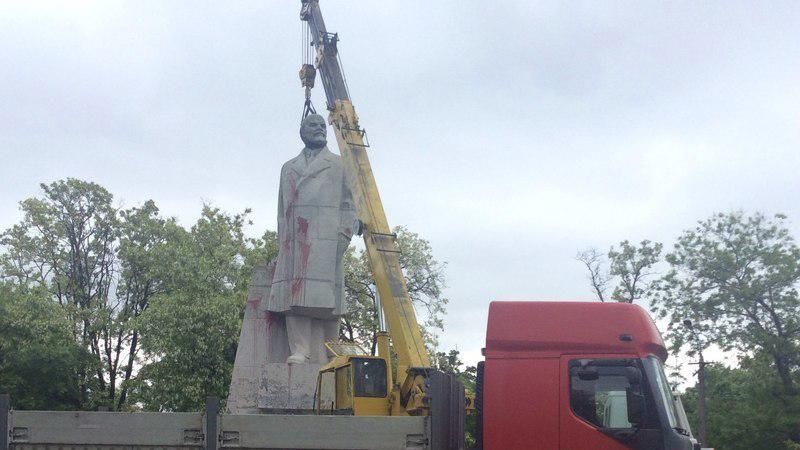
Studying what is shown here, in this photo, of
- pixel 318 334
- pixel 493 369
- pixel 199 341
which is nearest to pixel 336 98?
pixel 318 334

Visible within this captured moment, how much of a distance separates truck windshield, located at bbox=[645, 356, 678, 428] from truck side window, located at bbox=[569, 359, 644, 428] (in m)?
0.18

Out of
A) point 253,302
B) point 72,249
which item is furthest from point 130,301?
point 253,302

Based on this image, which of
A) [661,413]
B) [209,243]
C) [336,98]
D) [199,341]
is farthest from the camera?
[209,243]

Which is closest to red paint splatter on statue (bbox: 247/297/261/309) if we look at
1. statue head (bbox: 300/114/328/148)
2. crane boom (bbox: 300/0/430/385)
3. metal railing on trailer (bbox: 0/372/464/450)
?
crane boom (bbox: 300/0/430/385)

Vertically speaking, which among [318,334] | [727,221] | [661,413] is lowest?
[661,413]

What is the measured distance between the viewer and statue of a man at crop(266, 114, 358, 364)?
1978cm

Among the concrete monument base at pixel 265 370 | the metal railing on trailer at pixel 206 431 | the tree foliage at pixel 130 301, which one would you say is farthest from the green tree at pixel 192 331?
the metal railing on trailer at pixel 206 431

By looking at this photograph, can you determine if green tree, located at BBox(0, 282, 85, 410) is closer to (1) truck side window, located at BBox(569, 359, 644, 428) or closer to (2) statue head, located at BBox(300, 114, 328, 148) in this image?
(2) statue head, located at BBox(300, 114, 328, 148)

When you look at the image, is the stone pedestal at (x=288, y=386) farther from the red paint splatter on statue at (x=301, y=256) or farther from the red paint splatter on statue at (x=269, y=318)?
the red paint splatter on statue at (x=301, y=256)

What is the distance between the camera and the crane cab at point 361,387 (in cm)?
1566

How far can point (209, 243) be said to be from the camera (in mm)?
39312

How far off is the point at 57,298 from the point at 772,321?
96.5 feet

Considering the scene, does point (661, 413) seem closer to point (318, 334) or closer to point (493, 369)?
point (493, 369)

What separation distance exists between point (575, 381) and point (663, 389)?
82cm
